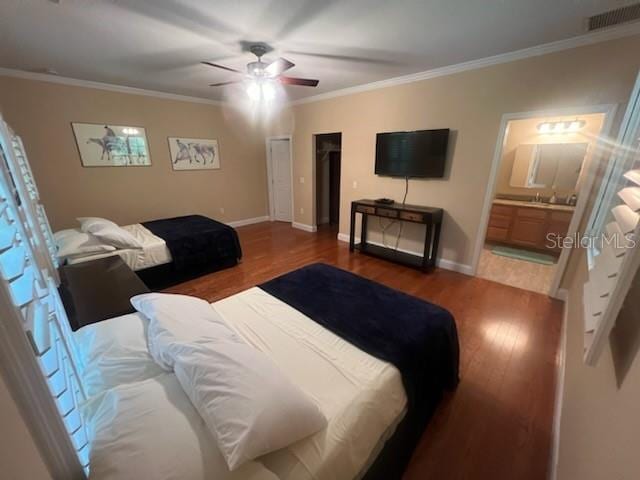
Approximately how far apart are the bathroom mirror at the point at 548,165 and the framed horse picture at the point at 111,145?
614 cm

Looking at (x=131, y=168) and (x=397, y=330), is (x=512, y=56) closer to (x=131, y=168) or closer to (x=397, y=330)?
(x=397, y=330)

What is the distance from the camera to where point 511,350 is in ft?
6.82

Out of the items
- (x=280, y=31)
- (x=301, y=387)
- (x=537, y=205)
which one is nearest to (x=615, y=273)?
(x=301, y=387)

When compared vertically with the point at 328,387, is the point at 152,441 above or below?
above

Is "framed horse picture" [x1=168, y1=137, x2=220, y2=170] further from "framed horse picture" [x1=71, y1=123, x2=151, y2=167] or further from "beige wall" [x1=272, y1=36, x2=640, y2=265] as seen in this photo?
"beige wall" [x1=272, y1=36, x2=640, y2=265]

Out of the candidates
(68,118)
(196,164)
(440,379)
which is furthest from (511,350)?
(68,118)

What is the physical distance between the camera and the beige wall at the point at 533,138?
3.53 meters

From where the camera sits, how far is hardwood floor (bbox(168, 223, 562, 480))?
4.46ft

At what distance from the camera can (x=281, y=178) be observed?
5734mm

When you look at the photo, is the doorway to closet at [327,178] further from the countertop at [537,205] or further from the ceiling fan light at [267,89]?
the countertop at [537,205]

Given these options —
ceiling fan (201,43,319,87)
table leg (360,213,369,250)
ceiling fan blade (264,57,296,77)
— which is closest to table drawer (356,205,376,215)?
table leg (360,213,369,250)

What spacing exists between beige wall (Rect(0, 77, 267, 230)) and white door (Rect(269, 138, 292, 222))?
0.25m

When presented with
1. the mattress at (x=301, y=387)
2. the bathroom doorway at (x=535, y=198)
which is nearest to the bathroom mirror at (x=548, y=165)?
the bathroom doorway at (x=535, y=198)

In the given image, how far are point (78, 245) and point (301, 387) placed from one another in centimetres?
289
